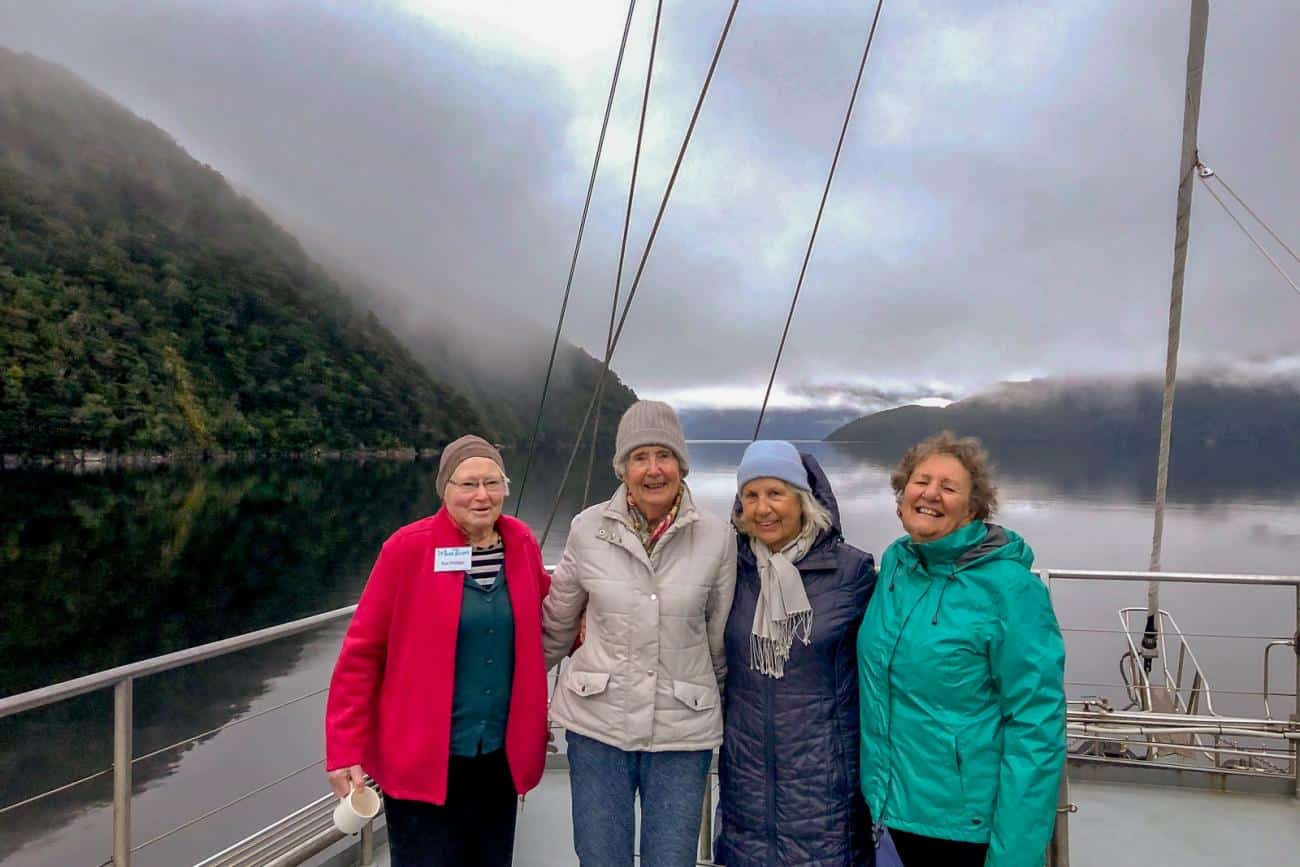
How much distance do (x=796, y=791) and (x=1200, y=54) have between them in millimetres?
3568

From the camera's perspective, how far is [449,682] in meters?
1.51

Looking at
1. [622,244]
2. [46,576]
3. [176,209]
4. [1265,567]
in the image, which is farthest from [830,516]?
[176,209]

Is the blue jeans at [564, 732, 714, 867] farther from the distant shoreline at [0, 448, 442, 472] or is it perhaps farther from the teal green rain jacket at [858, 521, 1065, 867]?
the distant shoreline at [0, 448, 442, 472]

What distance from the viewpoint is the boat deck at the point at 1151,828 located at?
2359mm

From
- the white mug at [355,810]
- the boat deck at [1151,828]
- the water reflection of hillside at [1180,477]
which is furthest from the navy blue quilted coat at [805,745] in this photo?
the water reflection of hillside at [1180,477]

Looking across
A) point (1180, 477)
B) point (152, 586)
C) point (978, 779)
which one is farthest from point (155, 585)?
point (1180, 477)

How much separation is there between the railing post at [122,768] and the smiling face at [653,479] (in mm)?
1079

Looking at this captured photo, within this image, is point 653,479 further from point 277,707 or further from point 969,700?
point 277,707

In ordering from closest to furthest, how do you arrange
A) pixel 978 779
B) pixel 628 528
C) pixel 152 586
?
pixel 978 779 < pixel 628 528 < pixel 152 586

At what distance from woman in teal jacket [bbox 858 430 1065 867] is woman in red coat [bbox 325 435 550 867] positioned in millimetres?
664

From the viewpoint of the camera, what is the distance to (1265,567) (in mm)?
23766

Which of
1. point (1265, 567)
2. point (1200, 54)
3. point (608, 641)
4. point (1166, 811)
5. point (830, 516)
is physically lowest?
point (1265, 567)

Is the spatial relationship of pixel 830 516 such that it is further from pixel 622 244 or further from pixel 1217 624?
pixel 1217 624

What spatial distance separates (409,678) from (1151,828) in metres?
2.44
